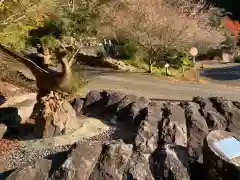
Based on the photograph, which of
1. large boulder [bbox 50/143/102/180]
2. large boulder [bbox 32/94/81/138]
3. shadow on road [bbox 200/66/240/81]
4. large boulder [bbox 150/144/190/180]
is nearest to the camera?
large boulder [bbox 50/143/102/180]

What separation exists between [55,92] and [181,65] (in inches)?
667

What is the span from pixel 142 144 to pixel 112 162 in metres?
1.05

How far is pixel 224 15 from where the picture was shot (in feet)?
116

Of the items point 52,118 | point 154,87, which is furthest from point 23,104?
point 154,87

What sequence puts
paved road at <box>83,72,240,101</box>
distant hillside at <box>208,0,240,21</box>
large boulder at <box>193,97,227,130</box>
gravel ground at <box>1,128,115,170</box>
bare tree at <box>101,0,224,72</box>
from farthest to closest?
distant hillside at <box>208,0,240,21</box>, bare tree at <box>101,0,224,72</box>, paved road at <box>83,72,240,101</box>, large boulder at <box>193,97,227,130</box>, gravel ground at <box>1,128,115,170</box>

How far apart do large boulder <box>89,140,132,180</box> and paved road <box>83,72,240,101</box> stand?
31.2 feet

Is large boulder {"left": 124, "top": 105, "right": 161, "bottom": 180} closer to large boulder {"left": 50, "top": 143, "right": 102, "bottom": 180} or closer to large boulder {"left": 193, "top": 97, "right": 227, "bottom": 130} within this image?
large boulder {"left": 50, "top": 143, "right": 102, "bottom": 180}

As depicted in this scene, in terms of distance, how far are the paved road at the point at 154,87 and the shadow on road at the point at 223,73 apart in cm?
282

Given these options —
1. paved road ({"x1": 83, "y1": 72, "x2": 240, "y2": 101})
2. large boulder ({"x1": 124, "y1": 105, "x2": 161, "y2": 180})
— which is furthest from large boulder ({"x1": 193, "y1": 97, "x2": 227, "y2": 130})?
paved road ({"x1": 83, "y1": 72, "x2": 240, "y2": 101})

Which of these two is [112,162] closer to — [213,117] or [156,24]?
[213,117]

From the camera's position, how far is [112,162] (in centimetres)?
556

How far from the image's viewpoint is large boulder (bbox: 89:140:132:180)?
5.38 m

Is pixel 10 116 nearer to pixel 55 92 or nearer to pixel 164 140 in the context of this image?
pixel 55 92

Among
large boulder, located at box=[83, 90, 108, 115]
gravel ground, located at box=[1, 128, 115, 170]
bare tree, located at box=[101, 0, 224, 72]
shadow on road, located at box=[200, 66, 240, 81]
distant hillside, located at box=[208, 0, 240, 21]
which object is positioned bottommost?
shadow on road, located at box=[200, 66, 240, 81]
